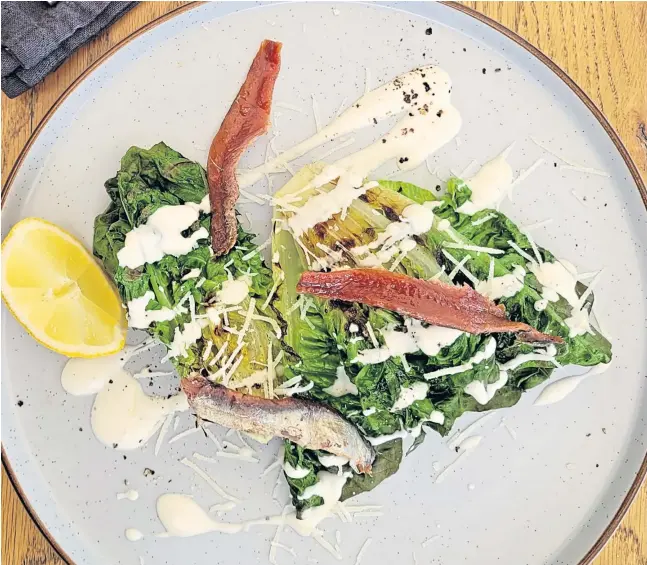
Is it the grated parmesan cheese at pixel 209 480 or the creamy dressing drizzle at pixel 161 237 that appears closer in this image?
the creamy dressing drizzle at pixel 161 237

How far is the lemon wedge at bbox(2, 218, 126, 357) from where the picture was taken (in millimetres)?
2838

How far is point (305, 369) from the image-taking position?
284cm

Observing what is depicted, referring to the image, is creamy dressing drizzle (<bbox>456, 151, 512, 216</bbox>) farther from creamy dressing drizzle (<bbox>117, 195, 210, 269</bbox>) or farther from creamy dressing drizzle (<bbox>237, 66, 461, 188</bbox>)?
creamy dressing drizzle (<bbox>117, 195, 210, 269</bbox>)

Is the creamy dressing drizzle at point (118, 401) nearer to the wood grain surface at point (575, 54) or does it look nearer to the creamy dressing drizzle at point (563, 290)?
the wood grain surface at point (575, 54)

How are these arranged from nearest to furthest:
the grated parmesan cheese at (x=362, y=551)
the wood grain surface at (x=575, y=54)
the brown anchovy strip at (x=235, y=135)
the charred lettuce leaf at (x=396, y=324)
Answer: the charred lettuce leaf at (x=396, y=324) → the brown anchovy strip at (x=235, y=135) → the grated parmesan cheese at (x=362, y=551) → the wood grain surface at (x=575, y=54)

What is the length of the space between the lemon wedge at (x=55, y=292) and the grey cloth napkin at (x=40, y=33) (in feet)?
2.33

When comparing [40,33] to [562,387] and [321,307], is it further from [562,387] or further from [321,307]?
[562,387]

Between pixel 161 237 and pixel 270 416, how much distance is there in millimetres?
850

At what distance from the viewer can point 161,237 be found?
2770mm

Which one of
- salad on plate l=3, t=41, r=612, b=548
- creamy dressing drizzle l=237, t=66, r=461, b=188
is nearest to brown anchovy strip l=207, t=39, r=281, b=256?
salad on plate l=3, t=41, r=612, b=548

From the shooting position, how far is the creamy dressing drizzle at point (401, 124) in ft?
10.1

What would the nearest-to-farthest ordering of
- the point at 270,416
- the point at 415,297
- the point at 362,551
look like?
1. the point at 415,297
2. the point at 270,416
3. the point at 362,551

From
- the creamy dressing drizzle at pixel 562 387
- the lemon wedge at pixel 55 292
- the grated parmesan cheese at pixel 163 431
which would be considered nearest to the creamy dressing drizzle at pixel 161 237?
the lemon wedge at pixel 55 292

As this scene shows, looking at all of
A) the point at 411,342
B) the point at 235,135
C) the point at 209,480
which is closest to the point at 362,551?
the point at 209,480
